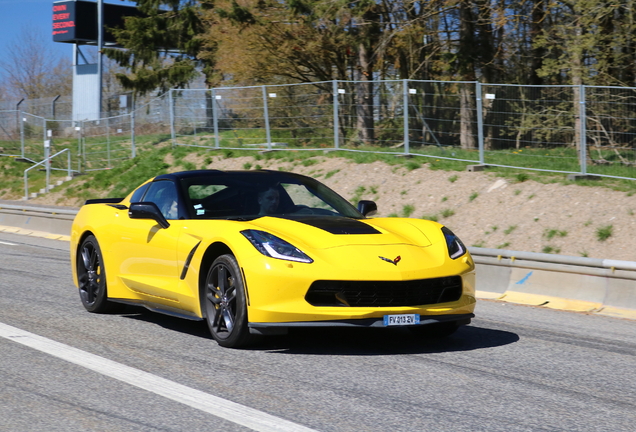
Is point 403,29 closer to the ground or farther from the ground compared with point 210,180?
farther from the ground

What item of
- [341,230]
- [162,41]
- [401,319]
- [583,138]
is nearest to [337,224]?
[341,230]

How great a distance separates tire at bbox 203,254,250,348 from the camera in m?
6.38

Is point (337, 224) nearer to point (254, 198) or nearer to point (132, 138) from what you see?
point (254, 198)

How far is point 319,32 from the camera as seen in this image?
27.2m

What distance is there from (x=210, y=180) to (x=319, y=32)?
20.2 metres

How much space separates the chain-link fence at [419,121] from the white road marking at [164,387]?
33.6 feet

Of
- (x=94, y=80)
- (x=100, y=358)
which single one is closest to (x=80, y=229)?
(x=100, y=358)

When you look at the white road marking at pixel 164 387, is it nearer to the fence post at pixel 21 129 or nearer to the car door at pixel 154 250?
the car door at pixel 154 250

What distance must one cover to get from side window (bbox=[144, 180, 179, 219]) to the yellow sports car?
0.05ft

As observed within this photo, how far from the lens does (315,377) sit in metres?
5.62

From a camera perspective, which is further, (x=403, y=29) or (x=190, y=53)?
(x=190, y=53)

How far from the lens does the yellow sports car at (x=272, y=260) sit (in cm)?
620

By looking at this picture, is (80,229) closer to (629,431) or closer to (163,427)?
(163,427)

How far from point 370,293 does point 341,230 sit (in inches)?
26.6
